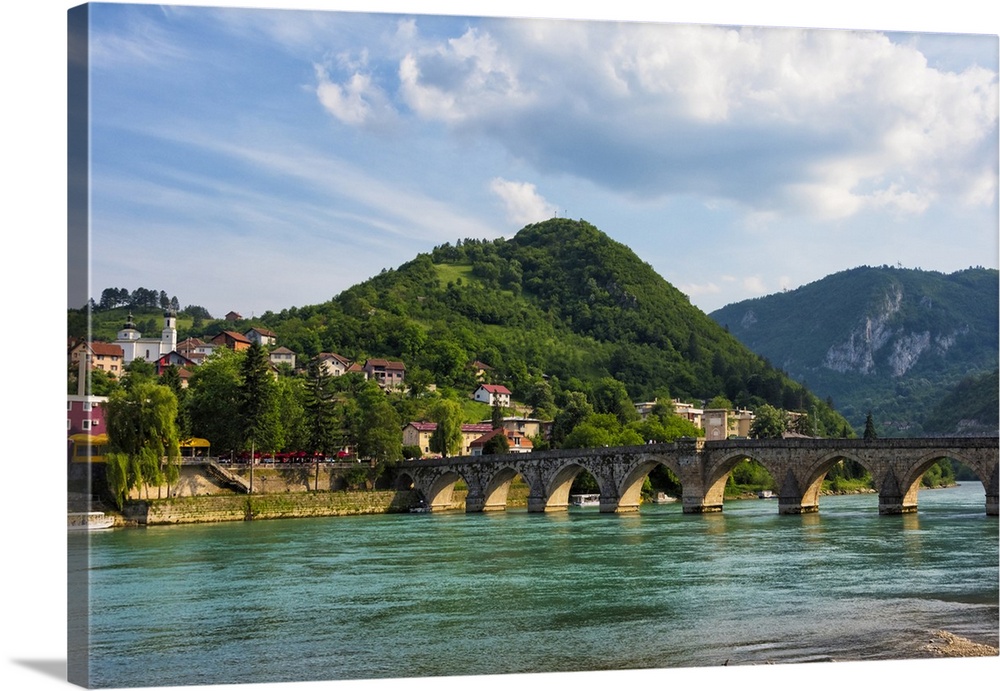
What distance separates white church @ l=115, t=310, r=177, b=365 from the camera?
5631 centimetres

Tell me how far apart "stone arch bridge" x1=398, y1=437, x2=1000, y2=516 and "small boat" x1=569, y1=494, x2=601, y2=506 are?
373cm

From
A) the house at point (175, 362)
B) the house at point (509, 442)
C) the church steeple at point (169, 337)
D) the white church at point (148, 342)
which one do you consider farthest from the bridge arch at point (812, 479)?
the church steeple at point (169, 337)

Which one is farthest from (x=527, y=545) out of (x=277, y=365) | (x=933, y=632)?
(x=277, y=365)

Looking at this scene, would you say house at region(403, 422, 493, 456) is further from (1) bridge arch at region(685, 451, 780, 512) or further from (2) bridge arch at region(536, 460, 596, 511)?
(1) bridge arch at region(685, 451, 780, 512)

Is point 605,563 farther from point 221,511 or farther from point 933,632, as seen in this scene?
point 221,511

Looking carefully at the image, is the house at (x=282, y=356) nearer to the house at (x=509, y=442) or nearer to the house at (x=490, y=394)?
the house at (x=490, y=394)

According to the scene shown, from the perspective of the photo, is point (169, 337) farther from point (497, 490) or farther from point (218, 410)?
point (497, 490)

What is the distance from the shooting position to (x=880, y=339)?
10169cm

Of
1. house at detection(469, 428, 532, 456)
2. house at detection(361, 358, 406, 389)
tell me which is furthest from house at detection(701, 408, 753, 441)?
house at detection(361, 358, 406, 389)

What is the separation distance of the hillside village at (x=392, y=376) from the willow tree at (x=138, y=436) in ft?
24.6

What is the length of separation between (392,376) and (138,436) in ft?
159

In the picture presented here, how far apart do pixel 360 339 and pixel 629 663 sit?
78.6 m

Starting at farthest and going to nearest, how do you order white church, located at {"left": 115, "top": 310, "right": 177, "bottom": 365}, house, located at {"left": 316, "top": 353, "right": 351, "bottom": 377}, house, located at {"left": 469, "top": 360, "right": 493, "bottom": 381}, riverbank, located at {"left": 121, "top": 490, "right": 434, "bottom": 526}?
house, located at {"left": 469, "top": 360, "right": 493, "bottom": 381} → house, located at {"left": 316, "top": 353, "right": 351, "bottom": 377} → white church, located at {"left": 115, "top": 310, "right": 177, "bottom": 365} → riverbank, located at {"left": 121, "top": 490, "right": 434, "bottom": 526}

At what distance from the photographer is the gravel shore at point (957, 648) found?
1270cm
